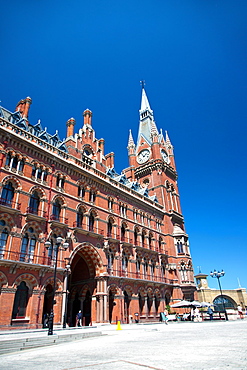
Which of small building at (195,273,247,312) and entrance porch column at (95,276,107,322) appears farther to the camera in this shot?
small building at (195,273,247,312)

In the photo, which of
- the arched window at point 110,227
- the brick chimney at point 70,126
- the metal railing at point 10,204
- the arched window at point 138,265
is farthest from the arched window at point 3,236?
the arched window at point 138,265

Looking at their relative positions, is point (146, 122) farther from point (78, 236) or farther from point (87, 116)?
point (78, 236)

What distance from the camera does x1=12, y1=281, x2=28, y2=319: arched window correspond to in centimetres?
1945

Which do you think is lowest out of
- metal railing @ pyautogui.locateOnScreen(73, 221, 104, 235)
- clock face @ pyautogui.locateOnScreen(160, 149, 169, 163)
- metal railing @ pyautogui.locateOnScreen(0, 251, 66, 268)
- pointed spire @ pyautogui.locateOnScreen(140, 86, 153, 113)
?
metal railing @ pyautogui.locateOnScreen(0, 251, 66, 268)

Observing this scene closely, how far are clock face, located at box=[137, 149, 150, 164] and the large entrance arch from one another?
85.1ft

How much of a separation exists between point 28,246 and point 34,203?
4047 mm

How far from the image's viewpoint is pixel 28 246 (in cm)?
2145

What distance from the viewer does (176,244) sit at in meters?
41.7

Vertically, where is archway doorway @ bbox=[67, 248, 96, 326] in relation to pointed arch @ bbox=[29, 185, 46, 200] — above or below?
below

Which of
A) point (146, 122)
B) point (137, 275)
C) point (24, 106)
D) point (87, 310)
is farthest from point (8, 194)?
point (146, 122)

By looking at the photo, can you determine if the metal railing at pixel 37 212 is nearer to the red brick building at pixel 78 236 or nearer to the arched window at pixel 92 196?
the red brick building at pixel 78 236

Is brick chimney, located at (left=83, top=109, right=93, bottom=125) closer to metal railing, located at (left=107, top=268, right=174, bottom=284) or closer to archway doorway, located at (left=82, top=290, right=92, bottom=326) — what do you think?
metal railing, located at (left=107, top=268, right=174, bottom=284)

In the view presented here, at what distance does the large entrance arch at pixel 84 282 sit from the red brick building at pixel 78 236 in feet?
0.34

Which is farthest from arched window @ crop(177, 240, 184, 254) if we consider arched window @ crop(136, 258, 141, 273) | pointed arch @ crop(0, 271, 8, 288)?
pointed arch @ crop(0, 271, 8, 288)
